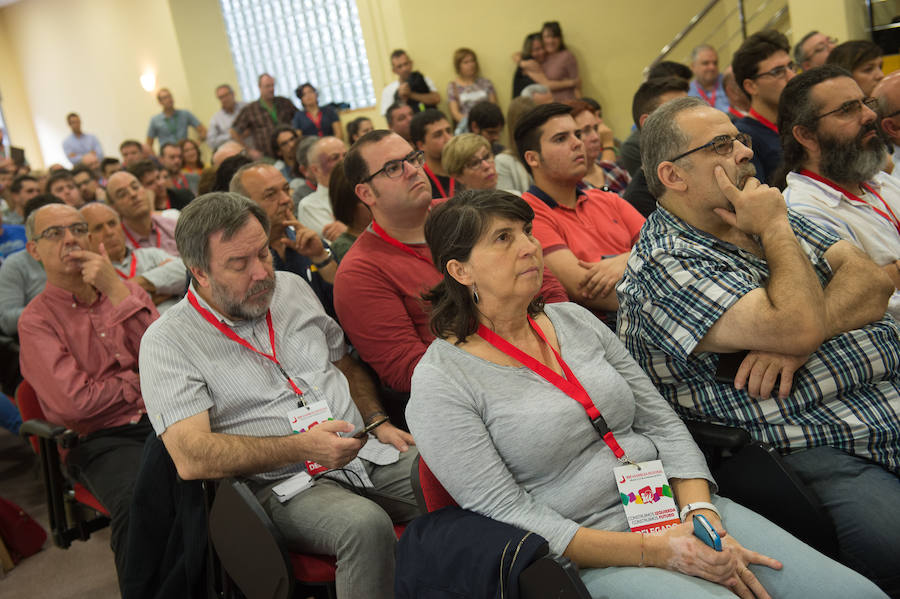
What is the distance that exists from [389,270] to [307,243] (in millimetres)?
620

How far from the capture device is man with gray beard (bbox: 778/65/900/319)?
2389mm

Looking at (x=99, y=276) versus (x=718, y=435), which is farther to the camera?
(x=99, y=276)

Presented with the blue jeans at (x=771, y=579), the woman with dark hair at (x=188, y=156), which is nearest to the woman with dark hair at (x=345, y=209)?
the blue jeans at (x=771, y=579)

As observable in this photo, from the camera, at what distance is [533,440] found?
1612 mm

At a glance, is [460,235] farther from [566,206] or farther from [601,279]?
[566,206]

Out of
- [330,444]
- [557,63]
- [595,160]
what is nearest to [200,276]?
[330,444]

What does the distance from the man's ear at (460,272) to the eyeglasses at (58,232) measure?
190 centimetres

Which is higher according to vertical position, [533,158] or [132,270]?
[533,158]

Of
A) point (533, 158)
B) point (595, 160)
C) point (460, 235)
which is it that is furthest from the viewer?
point (595, 160)

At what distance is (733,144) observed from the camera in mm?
1894

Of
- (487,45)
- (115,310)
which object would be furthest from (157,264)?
(487,45)

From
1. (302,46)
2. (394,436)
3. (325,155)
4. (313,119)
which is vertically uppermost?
(302,46)

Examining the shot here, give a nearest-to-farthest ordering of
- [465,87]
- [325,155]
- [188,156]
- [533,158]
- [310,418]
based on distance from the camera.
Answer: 1. [310,418]
2. [533,158]
3. [325,155]
4. [465,87]
5. [188,156]

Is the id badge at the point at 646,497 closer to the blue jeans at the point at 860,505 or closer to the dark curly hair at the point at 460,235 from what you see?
the blue jeans at the point at 860,505
